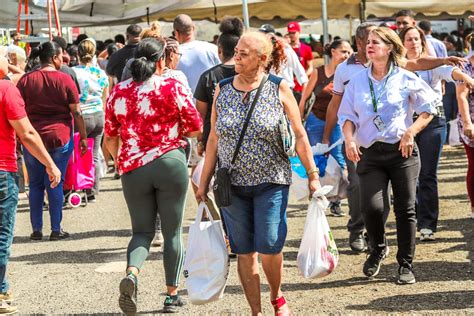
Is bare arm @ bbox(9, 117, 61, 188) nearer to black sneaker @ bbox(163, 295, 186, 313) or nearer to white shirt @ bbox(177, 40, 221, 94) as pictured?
black sneaker @ bbox(163, 295, 186, 313)

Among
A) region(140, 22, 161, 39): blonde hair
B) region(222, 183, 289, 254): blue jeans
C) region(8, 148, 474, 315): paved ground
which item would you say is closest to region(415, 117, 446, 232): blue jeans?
region(8, 148, 474, 315): paved ground

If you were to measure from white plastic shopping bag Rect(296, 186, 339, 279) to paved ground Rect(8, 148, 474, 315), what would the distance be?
46cm

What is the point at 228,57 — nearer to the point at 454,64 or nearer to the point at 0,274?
the point at 454,64

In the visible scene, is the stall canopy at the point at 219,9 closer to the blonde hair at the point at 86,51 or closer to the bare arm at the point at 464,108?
the blonde hair at the point at 86,51

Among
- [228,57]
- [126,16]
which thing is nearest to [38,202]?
[228,57]

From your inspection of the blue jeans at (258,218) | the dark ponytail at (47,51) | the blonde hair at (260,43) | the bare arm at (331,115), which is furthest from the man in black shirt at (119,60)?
the blue jeans at (258,218)

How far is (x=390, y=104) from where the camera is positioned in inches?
293

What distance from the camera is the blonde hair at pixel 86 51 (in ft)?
41.7

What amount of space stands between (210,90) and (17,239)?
11.6ft

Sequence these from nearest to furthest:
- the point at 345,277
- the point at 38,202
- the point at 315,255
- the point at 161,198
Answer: the point at 315,255 < the point at 161,198 < the point at 345,277 < the point at 38,202

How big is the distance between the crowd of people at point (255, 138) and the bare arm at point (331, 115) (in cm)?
2

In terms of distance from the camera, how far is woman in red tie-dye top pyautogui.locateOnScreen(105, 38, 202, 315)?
690 centimetres

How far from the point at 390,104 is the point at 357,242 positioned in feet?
6.24

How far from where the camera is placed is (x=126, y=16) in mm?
18141
